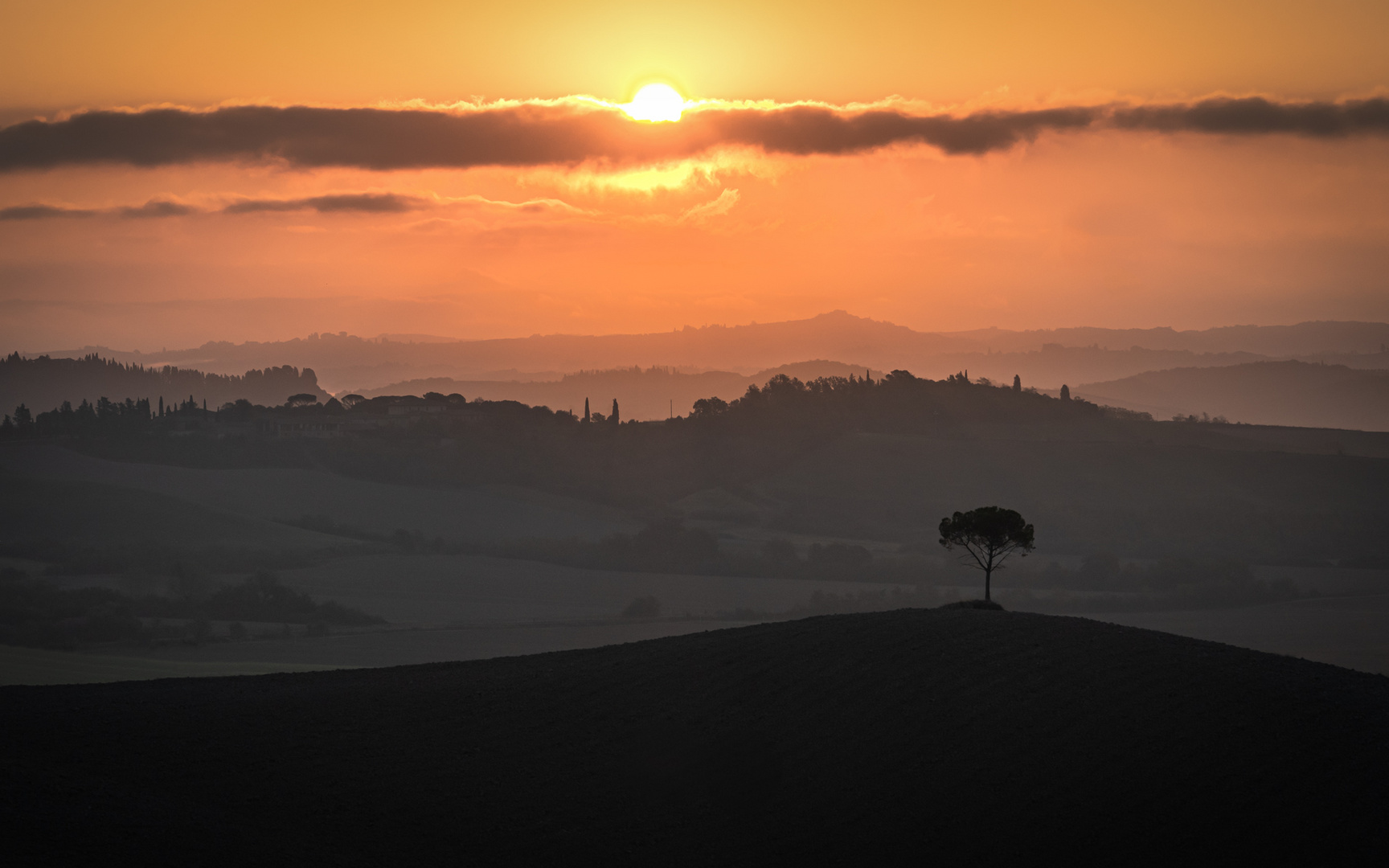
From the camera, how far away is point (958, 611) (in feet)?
179

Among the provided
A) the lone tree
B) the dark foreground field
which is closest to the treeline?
the dark foreground field

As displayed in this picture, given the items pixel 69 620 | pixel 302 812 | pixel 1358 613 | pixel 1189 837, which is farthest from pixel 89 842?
pixel 1358 613

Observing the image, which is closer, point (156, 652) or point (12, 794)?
point (12, 794)

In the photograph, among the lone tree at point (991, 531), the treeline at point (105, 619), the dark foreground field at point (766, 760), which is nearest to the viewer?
the dark foreground field at point (766, 760)

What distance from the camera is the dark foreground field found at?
3284 centimetres

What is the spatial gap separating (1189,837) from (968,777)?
7.51 meters

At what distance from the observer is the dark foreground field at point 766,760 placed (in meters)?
32.8

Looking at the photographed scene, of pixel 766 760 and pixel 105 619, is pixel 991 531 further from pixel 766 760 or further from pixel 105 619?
pixel 105 619

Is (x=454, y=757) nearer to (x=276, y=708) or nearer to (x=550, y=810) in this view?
(x=550, y=810)

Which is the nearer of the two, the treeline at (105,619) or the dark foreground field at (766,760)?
the dark foreground field at (766,760)

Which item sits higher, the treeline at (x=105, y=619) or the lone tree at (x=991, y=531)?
the lone tree at (x=991, y=531)

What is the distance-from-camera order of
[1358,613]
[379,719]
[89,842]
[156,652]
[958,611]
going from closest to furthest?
[89,842], [379,719], [958,611], [156,652], [1358,613]

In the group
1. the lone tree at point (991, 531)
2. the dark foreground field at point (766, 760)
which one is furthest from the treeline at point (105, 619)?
the lone tree at point (991, 531)

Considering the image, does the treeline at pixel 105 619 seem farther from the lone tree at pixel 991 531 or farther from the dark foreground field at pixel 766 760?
the lone tree at pixel 991 531
